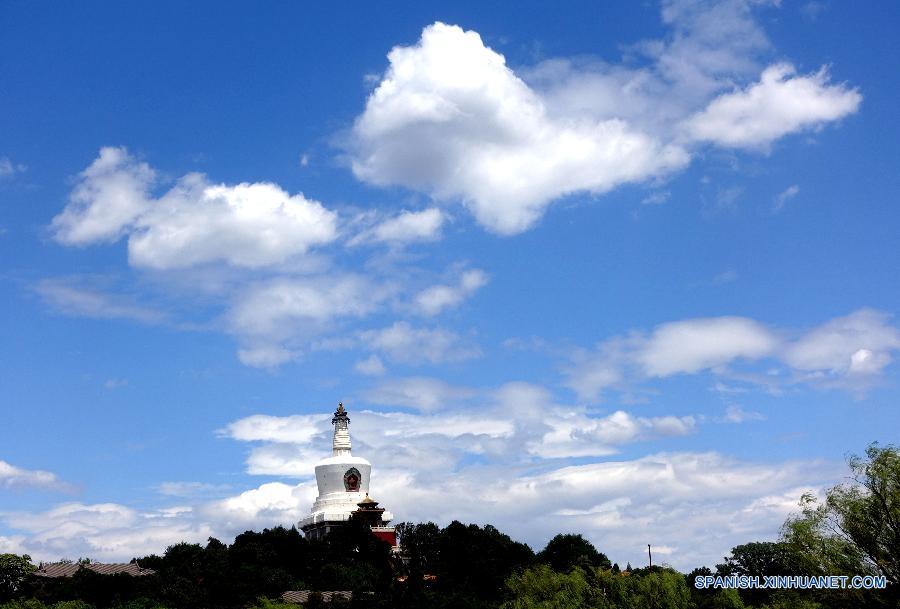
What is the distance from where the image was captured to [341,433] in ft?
393

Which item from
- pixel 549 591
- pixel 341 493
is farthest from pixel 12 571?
pixel 341 493

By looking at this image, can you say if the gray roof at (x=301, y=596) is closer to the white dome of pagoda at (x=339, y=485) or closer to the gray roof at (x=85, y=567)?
the gray roof at (x=85, y=567)

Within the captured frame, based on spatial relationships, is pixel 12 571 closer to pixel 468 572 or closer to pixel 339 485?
pixel 468 572

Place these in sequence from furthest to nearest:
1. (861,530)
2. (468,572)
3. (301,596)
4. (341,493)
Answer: (341,493)
(468,572)
(301,596)
(861,530)

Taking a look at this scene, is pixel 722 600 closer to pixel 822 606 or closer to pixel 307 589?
pixel 822 606

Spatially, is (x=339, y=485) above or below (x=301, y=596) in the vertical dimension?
above

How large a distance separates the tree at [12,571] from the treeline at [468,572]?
0.08 m

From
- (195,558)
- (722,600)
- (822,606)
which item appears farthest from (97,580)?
(822,606)

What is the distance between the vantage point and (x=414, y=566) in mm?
98062

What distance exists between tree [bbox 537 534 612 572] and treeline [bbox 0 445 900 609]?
0.67ft

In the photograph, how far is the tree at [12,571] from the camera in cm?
6606

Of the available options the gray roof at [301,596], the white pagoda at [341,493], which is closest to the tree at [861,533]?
the gray roof at [301,596]

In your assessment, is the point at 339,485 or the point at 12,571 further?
the point at 339,485

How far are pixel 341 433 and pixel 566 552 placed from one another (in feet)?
114
